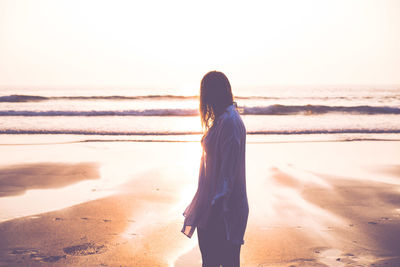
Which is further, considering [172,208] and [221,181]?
[172,208]

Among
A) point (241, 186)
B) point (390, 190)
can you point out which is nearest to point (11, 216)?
point (241, 186)

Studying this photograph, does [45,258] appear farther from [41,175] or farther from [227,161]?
[41,175]

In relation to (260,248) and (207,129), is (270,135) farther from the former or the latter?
(207,129)

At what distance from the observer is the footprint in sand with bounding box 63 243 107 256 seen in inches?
143

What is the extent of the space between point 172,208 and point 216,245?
2863mm

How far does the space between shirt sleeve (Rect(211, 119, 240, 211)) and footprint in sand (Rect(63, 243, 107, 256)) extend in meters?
2.09

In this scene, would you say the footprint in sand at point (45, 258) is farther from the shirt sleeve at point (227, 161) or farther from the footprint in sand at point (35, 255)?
the shirt sleeve at point (227, 161)

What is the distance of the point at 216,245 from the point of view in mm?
2311

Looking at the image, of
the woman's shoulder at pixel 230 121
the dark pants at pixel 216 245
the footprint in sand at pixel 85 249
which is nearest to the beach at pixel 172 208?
the footprint in sand at pixel 85 249

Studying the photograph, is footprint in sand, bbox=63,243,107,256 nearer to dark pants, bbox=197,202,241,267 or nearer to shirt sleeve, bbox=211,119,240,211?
dark pants, bbox=197,202,241,267

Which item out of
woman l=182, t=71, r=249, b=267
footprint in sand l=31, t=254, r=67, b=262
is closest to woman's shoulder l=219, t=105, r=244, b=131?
woman l=182, t=71, r=249, b=267

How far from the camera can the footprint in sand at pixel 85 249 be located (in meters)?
3.64

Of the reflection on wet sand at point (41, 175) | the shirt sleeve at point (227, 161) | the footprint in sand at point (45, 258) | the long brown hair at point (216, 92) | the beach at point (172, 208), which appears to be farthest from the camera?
the reflection on wet sand at point (41, 175)

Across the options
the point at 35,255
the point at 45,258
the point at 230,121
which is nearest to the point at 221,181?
the point at 230,121
